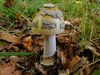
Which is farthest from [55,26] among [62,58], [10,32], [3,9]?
[3,9]

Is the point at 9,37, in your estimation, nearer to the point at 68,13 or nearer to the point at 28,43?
the point at 28,43

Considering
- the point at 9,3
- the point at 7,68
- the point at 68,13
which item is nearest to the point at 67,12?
the point at 68,13

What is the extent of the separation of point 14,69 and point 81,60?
45 centimetres

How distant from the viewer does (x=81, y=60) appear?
71.7 inches

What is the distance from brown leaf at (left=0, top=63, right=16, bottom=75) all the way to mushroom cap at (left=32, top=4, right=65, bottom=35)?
340 millimetres

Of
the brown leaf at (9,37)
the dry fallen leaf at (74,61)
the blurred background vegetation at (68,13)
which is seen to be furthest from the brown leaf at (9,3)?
the dry fallen leaf at (74,61)

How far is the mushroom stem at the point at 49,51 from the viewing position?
1753 millimetres

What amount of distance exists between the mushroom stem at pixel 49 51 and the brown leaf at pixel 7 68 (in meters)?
0.21

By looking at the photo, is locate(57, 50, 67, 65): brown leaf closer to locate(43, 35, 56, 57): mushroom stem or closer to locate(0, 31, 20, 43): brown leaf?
locate(43, 35, 56, 57): mushroom stem

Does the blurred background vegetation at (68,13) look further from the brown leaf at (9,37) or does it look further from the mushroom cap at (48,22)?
the mushroom cap at (48,22)

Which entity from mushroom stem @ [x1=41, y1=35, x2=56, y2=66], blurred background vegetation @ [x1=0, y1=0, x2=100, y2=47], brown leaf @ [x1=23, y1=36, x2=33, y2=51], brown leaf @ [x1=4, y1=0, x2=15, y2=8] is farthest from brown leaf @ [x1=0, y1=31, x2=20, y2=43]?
brown leaf @ [x1=4, y1=0, x2=15, y2=8]

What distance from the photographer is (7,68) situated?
6.01 ft

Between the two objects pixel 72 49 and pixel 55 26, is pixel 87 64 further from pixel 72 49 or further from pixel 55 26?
pixel 55 26

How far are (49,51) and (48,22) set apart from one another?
0.24 meters
